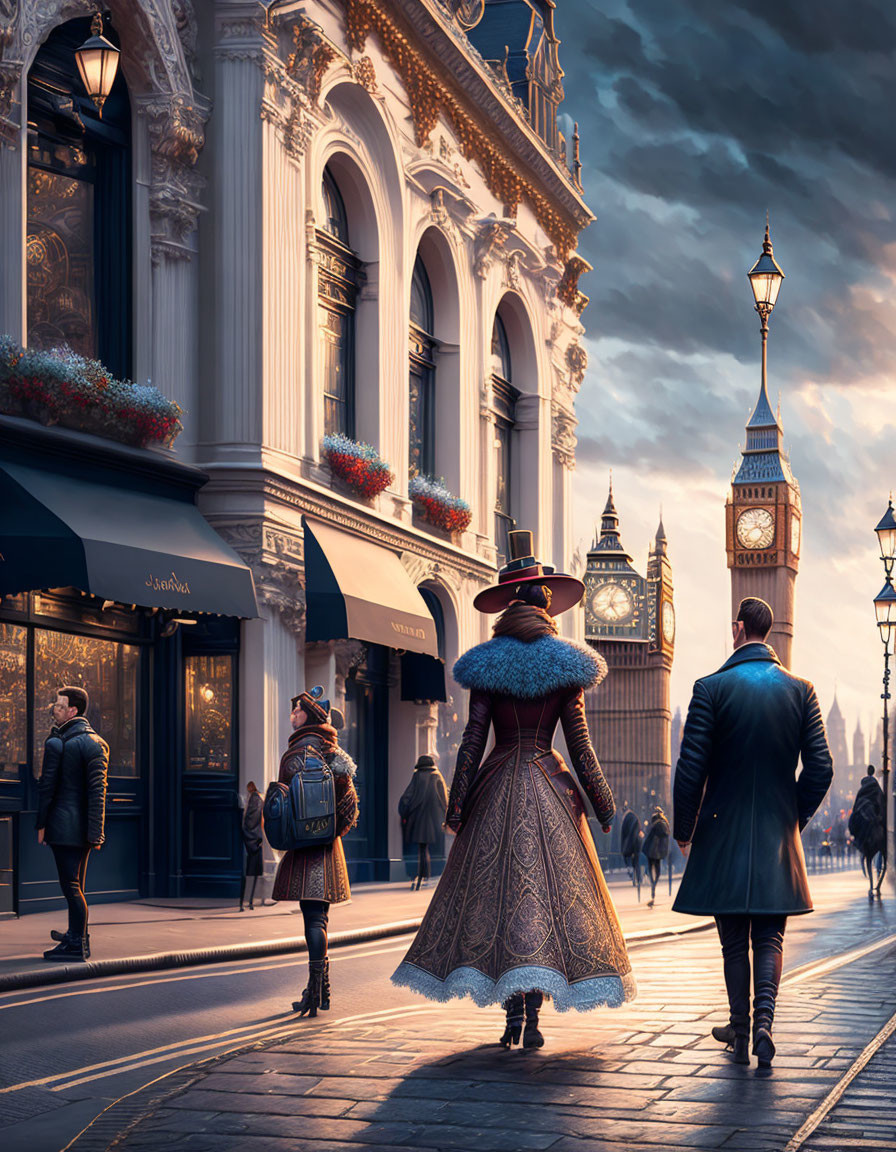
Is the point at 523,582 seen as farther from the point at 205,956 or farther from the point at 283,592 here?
the point at 283,592

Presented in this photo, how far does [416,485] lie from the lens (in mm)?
25734

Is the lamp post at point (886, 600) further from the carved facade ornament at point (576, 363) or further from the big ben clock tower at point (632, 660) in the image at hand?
the big ben clock tower at point (632, 660)

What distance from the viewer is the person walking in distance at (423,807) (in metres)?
22.7

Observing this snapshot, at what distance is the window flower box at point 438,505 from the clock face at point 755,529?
80.7m

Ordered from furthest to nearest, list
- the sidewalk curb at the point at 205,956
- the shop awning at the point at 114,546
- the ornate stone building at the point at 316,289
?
the ornate stone building at the point at 316,289, the shop awning at the point at 114,546, the sidewalk curb at the point at 205,956

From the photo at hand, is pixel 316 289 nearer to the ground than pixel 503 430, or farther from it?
farther from it

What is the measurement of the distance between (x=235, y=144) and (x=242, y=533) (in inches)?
178

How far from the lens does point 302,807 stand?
29.7 feet

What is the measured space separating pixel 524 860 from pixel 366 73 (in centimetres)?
1755

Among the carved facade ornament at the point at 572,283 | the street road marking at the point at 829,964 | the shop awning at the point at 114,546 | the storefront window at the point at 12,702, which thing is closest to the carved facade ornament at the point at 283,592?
the shop awning at the point at 114,546

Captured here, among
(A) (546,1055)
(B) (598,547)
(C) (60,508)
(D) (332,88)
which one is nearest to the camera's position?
(A) (546,1055)

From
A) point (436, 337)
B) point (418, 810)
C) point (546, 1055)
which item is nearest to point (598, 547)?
point (436, 337)

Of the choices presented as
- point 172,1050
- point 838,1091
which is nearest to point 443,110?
point 172,1050

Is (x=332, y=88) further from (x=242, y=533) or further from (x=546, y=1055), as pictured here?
(x=546, y=1055)
